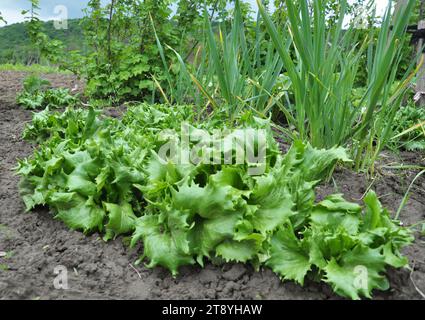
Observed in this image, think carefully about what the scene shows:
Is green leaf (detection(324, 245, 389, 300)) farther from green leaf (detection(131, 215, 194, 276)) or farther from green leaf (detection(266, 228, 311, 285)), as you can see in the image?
green leaf (detection(131, 215, 194, 276))

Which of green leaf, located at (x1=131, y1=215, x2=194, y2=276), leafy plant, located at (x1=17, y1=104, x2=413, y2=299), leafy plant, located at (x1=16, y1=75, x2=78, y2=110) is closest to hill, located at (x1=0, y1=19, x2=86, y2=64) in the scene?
leafy plant, located at (x1=16, y1=75, x2=78, y2=110)

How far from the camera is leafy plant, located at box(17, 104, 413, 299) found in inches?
59.2

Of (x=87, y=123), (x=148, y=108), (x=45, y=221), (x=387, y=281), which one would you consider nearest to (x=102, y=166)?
(x=45, y=221)

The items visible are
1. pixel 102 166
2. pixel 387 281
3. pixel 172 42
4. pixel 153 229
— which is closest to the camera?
pixel 387 281

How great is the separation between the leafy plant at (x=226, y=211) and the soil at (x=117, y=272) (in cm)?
5

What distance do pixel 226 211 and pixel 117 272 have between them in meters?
0.47

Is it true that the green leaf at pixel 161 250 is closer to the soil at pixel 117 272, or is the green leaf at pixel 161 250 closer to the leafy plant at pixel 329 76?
the soil at pixel 117 272

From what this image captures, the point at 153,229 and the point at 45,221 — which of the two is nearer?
the point at 153,229

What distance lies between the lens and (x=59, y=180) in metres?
2.10

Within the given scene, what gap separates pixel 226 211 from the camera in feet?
5.43

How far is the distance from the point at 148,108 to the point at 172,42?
155cm

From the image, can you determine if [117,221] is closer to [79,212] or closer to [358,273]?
[79,212]

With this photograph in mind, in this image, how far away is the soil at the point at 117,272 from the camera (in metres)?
1.53
